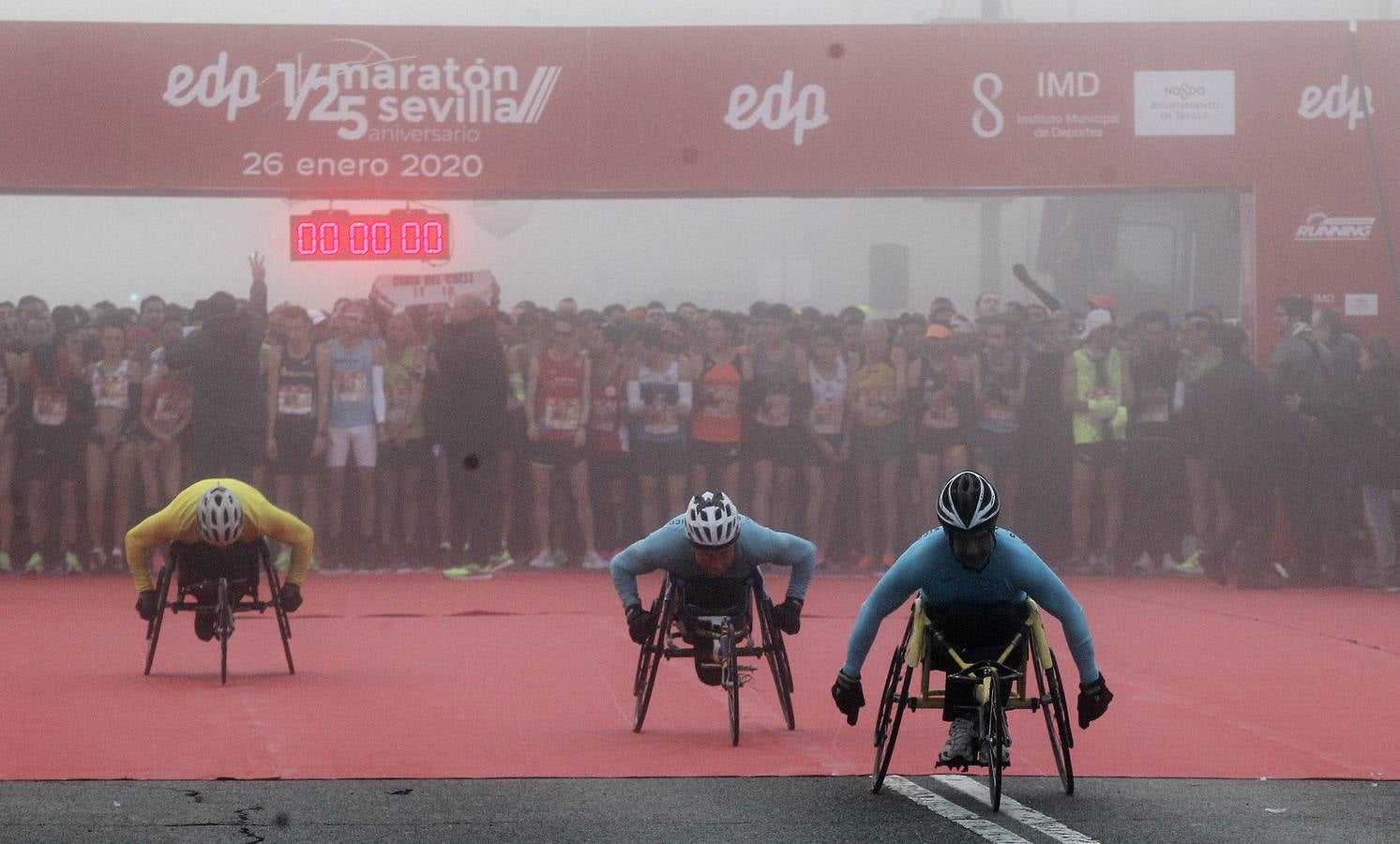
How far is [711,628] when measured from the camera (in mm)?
9766

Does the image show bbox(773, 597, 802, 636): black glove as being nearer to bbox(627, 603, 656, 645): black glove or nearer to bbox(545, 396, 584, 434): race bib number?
bbox(627, 603, 656, 645): black glove

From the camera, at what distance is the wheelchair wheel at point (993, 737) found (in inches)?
295

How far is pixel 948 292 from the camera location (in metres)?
21.4

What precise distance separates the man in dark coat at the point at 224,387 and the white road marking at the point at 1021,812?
11352 mm

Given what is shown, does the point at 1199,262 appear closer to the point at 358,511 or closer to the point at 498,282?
the point at 498,282

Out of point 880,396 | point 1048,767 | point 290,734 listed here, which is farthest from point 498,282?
point 1048,767

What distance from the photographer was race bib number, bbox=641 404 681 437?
1930cm

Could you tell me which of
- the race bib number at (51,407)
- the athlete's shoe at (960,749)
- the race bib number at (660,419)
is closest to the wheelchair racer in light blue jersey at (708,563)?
the athlete's shoe at (960,749)

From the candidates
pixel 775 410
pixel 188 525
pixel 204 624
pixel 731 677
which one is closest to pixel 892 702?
pixel 731 677

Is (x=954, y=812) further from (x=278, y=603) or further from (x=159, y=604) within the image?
(x=159, y=604)

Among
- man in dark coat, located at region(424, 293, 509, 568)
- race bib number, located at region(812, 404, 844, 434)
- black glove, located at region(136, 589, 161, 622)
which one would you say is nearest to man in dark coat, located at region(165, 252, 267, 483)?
man in dark coat, located at region(424, 293, 509, 568)

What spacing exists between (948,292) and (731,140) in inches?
110

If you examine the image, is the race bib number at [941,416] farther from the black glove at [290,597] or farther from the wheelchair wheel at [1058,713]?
the wheelchair wheel at [1058,713]

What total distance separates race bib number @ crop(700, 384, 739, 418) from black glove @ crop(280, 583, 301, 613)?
7.84 m
